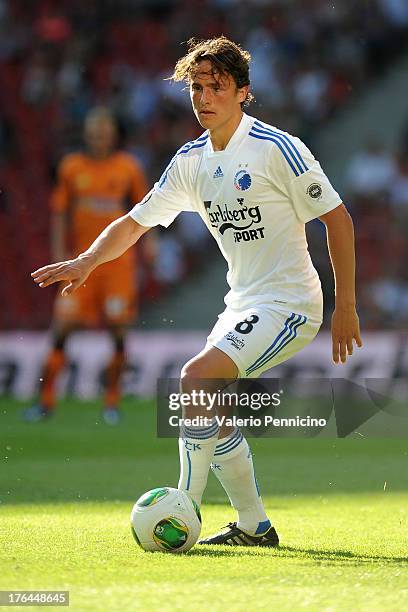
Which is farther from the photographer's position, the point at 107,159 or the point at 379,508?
the point at 107,159

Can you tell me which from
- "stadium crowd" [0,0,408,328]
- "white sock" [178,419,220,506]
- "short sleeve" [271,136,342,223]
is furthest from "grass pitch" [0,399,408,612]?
"stadium crowd" [0,0,408,328]

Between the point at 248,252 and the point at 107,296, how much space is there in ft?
21.4

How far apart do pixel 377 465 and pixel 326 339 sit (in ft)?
16.2

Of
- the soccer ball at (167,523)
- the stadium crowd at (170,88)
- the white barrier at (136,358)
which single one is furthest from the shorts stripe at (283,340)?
the stadium crowd at (170,88)

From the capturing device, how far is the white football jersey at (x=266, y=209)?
5699 mm

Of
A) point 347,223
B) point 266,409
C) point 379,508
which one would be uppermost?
point 347,223

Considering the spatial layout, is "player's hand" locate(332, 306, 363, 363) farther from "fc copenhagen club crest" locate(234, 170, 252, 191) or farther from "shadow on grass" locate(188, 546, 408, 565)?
"shadow on grass" locate(188, 546, 408, 565)

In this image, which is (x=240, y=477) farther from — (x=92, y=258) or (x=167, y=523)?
(x=92, y=258)

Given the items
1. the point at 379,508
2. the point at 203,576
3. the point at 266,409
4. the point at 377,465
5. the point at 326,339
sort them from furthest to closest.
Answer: the point at 326,339
the point at 377,465
the point at 266,409
the point at 379,508
the point at 203,576

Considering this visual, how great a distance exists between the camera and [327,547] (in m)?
5.73

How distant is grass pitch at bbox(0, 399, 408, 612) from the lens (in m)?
4.51

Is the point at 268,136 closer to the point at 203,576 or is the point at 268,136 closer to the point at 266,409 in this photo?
the point at 203,576

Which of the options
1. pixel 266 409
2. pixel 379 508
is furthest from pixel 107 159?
pixel 379 508

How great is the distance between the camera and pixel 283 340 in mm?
5688
